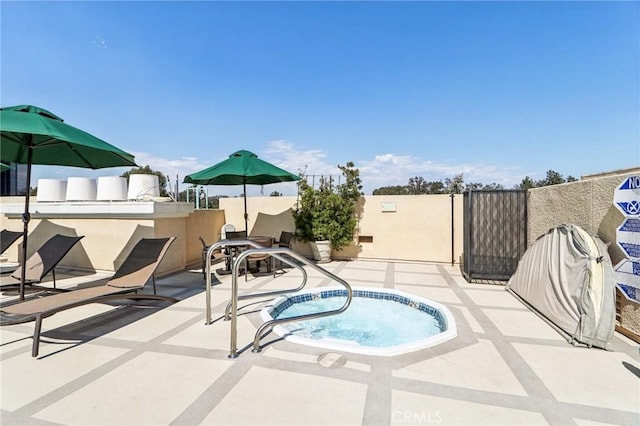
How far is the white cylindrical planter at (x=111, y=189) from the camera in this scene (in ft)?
25.4

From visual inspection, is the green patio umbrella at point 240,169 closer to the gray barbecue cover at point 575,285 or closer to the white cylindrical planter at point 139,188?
the white cylindrical planter at point 139,188

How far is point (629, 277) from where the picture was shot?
3553mm

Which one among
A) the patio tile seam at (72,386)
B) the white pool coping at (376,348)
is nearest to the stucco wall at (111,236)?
the white pool coping at (376,348)

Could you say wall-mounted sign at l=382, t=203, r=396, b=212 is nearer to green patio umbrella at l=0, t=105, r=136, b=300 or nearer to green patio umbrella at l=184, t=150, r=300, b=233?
green patio umbrella at l=184, t=150, r=300, b=233

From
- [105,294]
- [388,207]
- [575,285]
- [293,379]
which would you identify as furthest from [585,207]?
[105,294]

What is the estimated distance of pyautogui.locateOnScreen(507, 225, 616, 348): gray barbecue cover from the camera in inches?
133

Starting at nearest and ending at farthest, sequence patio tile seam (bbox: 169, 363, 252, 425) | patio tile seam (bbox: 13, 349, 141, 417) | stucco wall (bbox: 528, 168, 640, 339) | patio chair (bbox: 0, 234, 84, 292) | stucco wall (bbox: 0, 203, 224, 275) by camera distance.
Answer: patio tile seam (bbox: 169, 363, 252, 425) < patio tile seam (bbox: 13, 349, 141, 417) < stucco wall (bbox: 528, 168, 640, 339) < patio chair (bbox: 0, 234, 84, 292) < stucco wall (bbox: 0, 203, 224, 275)

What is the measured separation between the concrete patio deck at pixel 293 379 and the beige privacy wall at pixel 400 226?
4.77 meters

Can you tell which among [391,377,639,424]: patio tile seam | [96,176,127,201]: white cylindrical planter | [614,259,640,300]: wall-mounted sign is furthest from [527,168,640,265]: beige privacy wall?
[96,176,127,201]: white cylindrical planter

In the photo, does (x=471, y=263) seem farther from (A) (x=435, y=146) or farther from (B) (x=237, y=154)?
(A) (x=435, y=146)

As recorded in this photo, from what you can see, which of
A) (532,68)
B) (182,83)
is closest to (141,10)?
(182,83)

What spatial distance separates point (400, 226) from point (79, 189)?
9.48 m

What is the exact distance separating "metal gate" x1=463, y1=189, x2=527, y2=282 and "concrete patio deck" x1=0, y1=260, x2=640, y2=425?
2590mm

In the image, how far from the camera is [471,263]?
6590 millimetres
